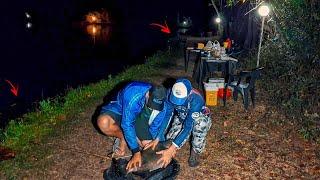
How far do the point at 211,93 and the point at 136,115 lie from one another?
14.8 feet

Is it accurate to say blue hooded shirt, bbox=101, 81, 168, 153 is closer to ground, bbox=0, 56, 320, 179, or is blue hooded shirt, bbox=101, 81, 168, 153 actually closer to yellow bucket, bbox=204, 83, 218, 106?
ground, bbox=0, 56, 320, 179

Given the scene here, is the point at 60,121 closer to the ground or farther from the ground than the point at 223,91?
closer to the ground

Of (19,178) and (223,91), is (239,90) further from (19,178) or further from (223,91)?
(19,178)

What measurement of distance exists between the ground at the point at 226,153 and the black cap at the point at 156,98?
165 cm

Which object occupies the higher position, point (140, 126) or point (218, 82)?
point (218, 82)

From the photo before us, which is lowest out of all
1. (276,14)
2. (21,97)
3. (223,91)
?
(21,97)

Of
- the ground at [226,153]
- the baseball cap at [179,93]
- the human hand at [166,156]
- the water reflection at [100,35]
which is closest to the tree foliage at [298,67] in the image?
the ground at [226,153]

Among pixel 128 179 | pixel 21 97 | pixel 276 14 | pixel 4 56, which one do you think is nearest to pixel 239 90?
pixel 276 14

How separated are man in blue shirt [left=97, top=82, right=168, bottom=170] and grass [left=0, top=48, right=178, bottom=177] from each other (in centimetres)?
191

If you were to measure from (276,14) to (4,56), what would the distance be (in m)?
21.5

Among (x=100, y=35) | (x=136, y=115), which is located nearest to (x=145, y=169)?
(x=136, y=115)

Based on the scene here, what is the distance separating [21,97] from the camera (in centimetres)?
1470

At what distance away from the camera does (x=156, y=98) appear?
14.6 feet

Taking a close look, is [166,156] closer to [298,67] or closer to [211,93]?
[211,93]
